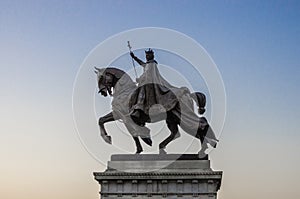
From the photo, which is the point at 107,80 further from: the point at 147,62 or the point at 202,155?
the point at 202,155

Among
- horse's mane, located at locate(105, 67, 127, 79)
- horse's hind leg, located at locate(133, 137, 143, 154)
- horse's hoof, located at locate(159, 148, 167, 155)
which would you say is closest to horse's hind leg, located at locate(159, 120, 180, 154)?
horse's hoof, located at locate(159, 148, 167, 155)

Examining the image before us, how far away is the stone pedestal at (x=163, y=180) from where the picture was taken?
98.3 feet

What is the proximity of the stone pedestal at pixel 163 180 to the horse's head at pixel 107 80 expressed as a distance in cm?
430

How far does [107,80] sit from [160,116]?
333 centimetres

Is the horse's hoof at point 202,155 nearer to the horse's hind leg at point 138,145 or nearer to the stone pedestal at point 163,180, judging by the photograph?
the stone pedestal at point 163,180

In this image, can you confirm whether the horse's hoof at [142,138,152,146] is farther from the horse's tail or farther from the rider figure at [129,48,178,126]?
the horse's tail

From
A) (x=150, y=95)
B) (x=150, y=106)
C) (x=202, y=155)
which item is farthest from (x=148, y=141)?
(x=202, y=155)

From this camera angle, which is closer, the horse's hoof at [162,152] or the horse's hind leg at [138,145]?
the horse's hoof at [162,152]

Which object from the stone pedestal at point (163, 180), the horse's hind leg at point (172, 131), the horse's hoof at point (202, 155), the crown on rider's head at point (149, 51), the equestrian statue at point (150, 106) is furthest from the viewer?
the crown on rider's head at point (149, 51)

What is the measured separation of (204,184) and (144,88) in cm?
573

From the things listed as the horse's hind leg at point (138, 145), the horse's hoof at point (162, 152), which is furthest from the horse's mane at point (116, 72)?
the horse's hoof at point (162, 152)

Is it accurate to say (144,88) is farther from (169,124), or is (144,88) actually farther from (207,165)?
(207,165)

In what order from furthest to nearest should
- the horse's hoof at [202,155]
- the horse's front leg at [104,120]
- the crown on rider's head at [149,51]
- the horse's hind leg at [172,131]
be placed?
1. the crown on rider's head at [149,51]
2. the horse's hind leg at [172,131]
3. the horse's front leg at [104,120]
4. the horse's hoof at [202,155]

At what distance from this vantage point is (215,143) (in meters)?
31.2
